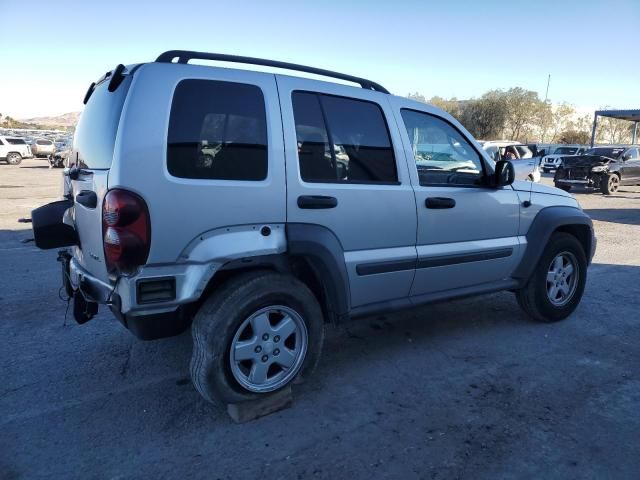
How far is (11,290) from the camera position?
206 inches

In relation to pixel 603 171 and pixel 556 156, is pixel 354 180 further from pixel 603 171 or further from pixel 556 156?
pixel 556 156

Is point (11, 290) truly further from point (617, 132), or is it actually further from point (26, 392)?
point (617, 132)

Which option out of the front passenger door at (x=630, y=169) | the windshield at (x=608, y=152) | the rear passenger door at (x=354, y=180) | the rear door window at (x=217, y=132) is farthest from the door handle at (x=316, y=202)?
the windshield at (x=608, y=152)

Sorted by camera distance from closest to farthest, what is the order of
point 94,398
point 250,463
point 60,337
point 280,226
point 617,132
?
point 250,463 < point 280,226 < point 94,398 < point 60,337 < point 617,132

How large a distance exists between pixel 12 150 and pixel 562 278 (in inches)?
1303

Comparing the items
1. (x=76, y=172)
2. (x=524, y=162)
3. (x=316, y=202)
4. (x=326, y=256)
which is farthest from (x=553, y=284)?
(x=524, y=162)

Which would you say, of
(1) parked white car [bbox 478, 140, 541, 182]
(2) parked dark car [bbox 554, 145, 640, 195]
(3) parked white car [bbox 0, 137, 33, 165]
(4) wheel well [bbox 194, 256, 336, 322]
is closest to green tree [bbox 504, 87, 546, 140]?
(2) parked dark car [bbox 554, 145, 640, 195]

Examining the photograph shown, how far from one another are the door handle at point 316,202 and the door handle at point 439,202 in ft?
2.66

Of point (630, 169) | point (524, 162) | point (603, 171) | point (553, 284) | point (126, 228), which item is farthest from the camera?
point (630, 169)

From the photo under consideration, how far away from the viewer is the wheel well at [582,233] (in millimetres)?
4574

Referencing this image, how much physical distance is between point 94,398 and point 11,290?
2.86 meters

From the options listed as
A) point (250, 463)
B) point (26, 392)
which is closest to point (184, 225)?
point (250, 463)

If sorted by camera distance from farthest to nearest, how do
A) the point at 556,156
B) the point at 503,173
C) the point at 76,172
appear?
the point at 556,156, the point at 503,173, the point at 76,172

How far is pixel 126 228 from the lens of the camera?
250cm
